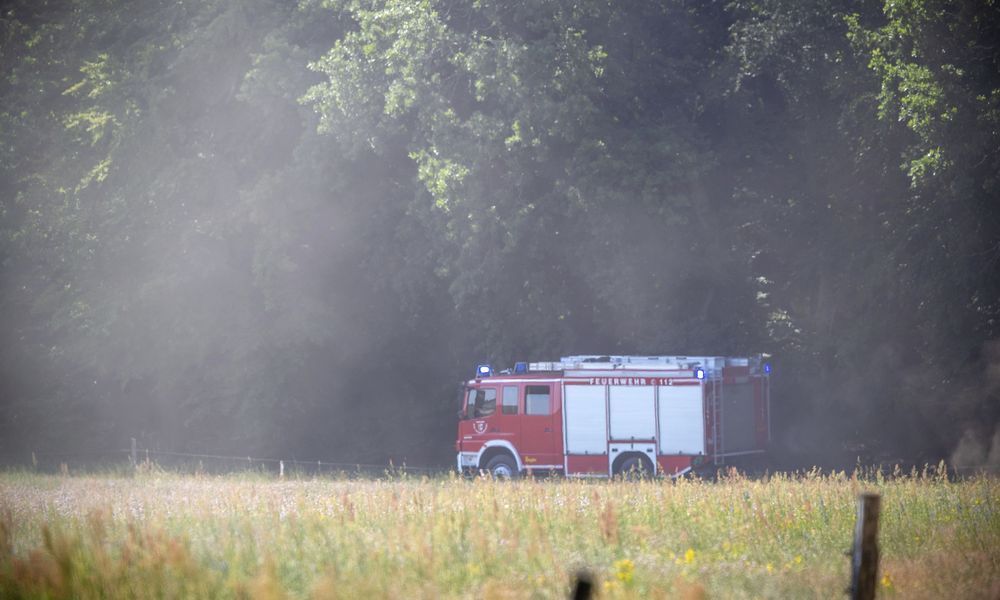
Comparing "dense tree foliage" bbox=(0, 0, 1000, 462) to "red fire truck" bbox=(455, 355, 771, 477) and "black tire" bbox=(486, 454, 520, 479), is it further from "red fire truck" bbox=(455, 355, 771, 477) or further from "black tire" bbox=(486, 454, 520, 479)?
"black tire" bbox=(486, 454, 520, 479)

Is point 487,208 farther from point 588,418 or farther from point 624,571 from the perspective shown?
point 624,571

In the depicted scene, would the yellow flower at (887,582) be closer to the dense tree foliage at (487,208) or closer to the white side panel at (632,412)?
the white side panel at (632,412)

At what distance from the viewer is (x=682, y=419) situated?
25.9m

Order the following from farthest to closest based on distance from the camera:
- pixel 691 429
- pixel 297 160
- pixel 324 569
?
pixel 297 160 → pixel 691 429 → pixel 324 569

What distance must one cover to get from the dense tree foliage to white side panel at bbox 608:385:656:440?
4746 millimetres

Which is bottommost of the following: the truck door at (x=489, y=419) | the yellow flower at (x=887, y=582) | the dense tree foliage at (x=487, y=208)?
the yellow flower at (x=887, y=582)

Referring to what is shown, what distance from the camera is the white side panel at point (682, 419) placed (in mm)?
25844

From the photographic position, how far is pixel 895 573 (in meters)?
10.9

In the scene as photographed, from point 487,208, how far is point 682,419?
8.04m

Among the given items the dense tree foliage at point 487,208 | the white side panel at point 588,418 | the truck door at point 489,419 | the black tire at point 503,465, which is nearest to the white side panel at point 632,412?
the white side panel at point 588,418

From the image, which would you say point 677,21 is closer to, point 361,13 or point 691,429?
point 361,13

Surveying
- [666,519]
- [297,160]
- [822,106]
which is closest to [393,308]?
[297,160]

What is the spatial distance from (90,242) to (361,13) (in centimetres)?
1171

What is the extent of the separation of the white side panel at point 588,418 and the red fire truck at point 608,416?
23 millimetres
